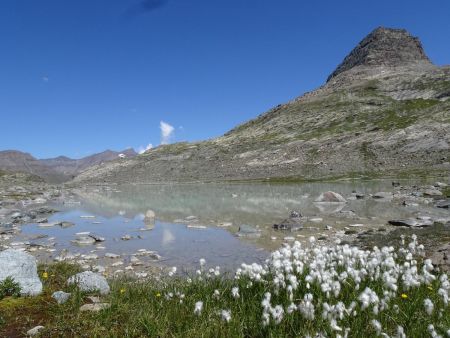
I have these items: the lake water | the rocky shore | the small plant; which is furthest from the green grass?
the lake water

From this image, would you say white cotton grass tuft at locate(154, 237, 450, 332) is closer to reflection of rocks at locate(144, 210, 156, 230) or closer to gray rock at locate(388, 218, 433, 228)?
gray rock at locate(388, 218, 433, 228)

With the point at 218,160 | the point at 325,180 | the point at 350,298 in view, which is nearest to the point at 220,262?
the point at 350,298

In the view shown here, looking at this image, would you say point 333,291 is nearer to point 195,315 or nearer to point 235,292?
point 235,292

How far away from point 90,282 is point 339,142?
99.6 metres

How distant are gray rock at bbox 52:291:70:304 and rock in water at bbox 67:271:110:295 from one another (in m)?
0.51

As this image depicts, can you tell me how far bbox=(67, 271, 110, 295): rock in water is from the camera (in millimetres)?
9109

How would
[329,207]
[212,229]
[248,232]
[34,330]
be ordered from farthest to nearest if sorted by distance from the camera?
[329,207] → [212,229] → [248,232] → [34,330]

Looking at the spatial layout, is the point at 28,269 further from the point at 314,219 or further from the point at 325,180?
the point at 325,180

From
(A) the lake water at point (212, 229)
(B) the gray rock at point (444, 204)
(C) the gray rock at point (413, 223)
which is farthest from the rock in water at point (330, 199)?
(C) the gray rock at point (413, 223)

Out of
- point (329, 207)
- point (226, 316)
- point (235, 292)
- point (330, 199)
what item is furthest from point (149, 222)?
point (226, 316)

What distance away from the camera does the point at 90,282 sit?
9.27m

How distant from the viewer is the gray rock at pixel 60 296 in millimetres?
8210

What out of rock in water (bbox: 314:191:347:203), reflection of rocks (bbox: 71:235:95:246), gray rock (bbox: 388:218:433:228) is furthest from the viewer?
rock in water (bbox: 314:191:347:203)

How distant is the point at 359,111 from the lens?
13338cm
